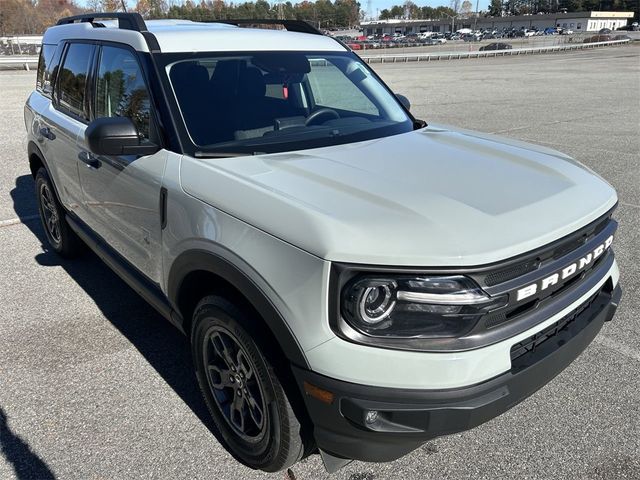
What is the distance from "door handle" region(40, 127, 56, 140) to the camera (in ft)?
13.9

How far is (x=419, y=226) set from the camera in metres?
1.98

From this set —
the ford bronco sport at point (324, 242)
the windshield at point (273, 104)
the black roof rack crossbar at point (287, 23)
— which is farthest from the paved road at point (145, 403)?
the black roof rack crossbar at point (287, 23)

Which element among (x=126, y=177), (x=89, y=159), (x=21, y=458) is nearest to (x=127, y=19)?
(x=89, y=159)

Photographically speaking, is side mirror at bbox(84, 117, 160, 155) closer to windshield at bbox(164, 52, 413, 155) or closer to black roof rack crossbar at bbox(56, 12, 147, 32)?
windshield at bbox(164, 52, 413, 155)

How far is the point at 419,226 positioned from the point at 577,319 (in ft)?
3.12

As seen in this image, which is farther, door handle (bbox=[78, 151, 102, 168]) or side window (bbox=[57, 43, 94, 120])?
side window (bbox=[57, 43, 94, 120])

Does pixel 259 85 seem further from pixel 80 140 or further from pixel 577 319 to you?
pixel 577 319

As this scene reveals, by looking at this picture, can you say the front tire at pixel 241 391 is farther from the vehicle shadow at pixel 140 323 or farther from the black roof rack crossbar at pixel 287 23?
the black roof rack crossbar at pixel 287 23

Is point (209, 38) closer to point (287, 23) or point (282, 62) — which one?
point (282, 62)

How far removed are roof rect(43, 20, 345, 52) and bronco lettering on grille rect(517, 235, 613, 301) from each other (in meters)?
2.14

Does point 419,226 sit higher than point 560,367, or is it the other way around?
point 419,226

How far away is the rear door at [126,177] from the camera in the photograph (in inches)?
112

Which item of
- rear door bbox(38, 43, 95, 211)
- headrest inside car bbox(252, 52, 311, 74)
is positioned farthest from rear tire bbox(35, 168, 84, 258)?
headrest inside car bbox(252, 52, 311, 74)

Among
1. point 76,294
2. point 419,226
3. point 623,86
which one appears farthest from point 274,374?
point 623,86
